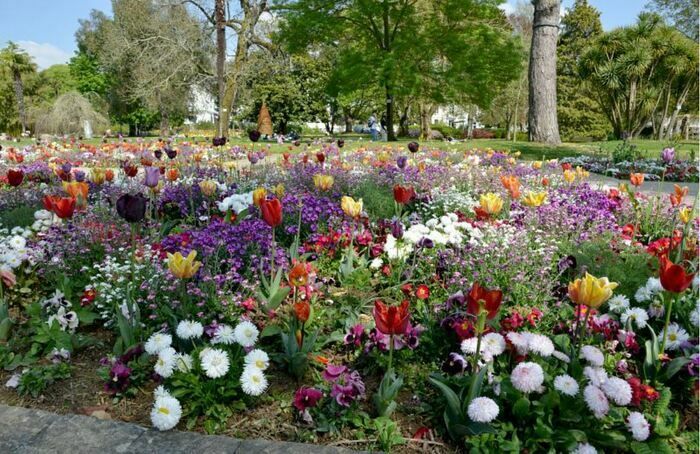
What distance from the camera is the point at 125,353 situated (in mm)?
2229

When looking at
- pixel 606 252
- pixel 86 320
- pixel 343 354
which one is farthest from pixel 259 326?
pixel 606 252

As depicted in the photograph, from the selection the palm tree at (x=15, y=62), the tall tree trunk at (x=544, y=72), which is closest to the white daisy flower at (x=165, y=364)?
the tall tree trunk at (x=544, y=72)

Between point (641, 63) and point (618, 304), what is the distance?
3227cm

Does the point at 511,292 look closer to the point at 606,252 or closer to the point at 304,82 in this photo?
the point at 606,252

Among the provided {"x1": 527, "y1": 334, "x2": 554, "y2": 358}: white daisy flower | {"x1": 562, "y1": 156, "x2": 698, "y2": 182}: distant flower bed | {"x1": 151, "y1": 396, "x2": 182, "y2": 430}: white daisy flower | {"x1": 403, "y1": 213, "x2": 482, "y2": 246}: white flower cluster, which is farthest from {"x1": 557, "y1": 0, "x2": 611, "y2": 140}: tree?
{"x1": 151, "y1": 396, "x2": 182, "y2": 430}: white daisy flower

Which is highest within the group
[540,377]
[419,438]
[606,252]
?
[606,252]

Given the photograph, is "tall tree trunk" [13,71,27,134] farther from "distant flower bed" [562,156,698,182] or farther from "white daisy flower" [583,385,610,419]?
"white daisy flower" [583,385,610,419]

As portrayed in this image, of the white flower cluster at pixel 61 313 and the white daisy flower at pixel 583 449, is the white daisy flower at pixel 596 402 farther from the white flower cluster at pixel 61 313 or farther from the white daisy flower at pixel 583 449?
the white flower cluster at pixel 61 313

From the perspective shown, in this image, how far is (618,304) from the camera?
2.48m

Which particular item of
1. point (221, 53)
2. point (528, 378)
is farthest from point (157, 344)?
point (221, 53)

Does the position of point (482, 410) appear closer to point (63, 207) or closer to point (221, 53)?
point (63, 207)

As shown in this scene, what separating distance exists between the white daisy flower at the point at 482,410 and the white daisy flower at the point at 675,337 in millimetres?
1009

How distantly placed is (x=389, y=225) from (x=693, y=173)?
320 inches

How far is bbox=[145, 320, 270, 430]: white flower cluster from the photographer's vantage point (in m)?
1.87
